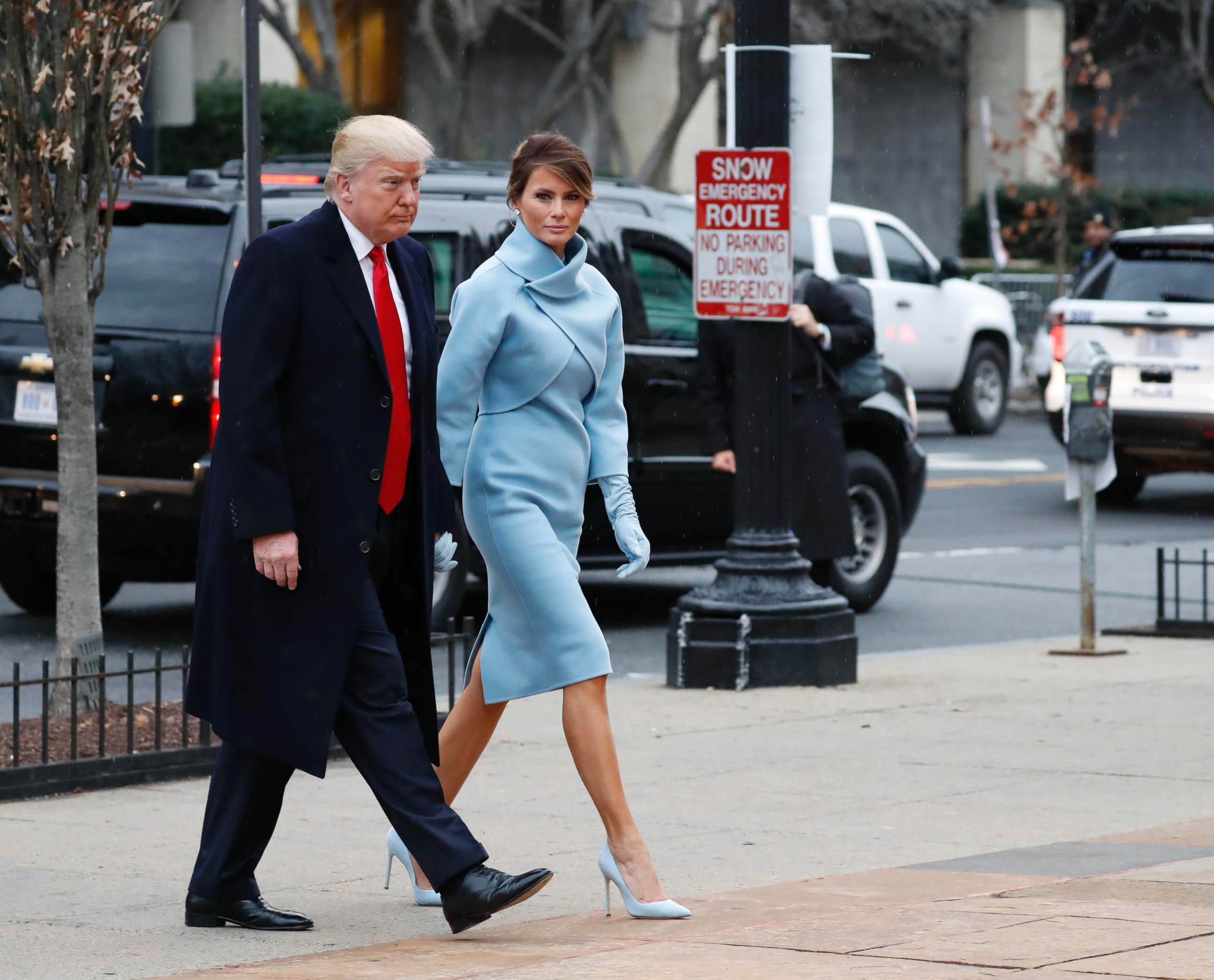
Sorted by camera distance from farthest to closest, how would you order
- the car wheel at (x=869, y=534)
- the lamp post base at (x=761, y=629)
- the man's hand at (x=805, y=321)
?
1. the car wheel at (x=869, y=534)
2. the man's hand at (x=805, y=321)
3. the lamp post base at (x=761, y=629)

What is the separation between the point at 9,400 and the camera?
9945 millimetres

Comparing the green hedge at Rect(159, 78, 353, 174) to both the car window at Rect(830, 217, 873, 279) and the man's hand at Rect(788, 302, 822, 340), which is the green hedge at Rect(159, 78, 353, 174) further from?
the man's hand at Rect(788, 302, 822, 340)

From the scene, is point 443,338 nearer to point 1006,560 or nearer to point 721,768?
point 721,768

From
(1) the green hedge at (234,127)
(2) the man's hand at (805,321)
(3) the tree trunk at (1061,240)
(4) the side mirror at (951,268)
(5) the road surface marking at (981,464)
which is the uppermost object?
(1) the green hedge at (234,127)

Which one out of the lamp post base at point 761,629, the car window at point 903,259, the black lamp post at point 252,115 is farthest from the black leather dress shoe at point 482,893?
the car window at point 903,259

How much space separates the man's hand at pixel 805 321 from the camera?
1013cm

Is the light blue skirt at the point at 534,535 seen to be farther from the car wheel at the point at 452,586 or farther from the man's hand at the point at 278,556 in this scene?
the car wheel at the point at 452,586

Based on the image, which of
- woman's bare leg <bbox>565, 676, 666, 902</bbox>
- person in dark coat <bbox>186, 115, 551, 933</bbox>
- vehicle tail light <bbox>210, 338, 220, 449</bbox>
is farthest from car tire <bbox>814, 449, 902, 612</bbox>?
person in dark coat <bbox>186, 115, 551, 933</bbox>

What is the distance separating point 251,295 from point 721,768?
294 cm

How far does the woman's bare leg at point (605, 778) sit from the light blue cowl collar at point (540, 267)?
918 millimetres

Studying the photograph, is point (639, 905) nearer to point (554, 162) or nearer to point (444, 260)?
point (554, 162)

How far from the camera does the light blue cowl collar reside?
5379 mm

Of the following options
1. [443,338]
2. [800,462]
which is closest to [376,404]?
[443,338]

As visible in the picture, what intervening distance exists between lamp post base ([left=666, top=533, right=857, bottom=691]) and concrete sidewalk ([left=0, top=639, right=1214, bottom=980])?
0.11m
